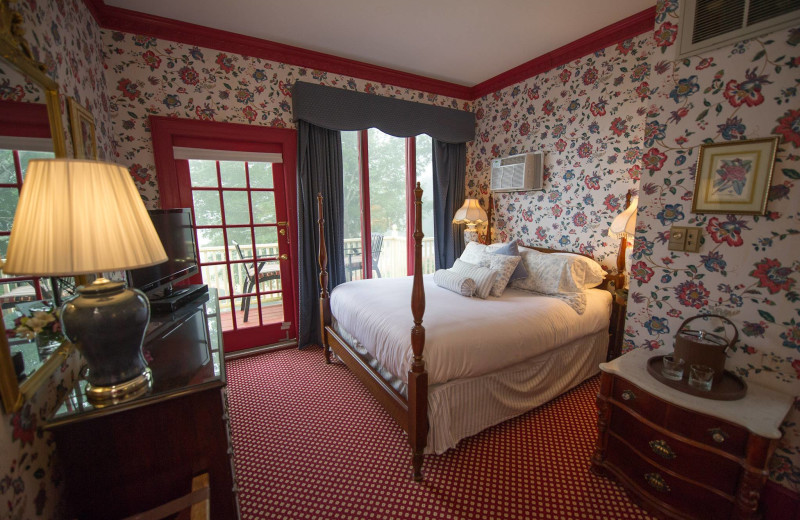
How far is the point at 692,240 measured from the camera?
1.57 m

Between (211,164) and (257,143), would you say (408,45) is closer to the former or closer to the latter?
(257,143)

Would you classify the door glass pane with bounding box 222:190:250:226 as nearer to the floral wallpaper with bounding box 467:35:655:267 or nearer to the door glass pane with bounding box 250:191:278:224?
the door glass pane with bounding box 250:191:278:224

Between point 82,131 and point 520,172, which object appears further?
point 520,172

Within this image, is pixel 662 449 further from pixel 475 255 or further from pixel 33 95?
pixel 33 95

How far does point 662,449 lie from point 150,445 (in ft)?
6.59

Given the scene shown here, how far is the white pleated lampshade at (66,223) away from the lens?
2.66 feet

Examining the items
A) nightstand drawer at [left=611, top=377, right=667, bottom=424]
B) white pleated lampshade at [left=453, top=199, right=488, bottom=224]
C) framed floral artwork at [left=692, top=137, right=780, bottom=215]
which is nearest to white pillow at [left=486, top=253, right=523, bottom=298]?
white pleated lampshade at [left=453, top=199, right=488, bottom=224]

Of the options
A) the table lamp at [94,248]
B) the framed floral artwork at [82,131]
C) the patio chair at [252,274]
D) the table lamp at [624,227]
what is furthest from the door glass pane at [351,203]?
the table lamp at [94,248]

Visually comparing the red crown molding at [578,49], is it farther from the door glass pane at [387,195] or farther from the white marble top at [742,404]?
the white marble top at [742,404]

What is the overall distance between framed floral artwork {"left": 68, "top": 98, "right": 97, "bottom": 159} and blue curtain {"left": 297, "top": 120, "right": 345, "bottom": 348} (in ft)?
4.88

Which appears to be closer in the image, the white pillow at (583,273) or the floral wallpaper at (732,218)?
the floral wallpaper at (732,218)

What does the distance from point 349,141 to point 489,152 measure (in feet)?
5.42

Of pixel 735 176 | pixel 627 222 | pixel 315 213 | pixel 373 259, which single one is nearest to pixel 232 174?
pixel 315 213

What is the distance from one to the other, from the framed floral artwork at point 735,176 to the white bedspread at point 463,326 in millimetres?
1053
